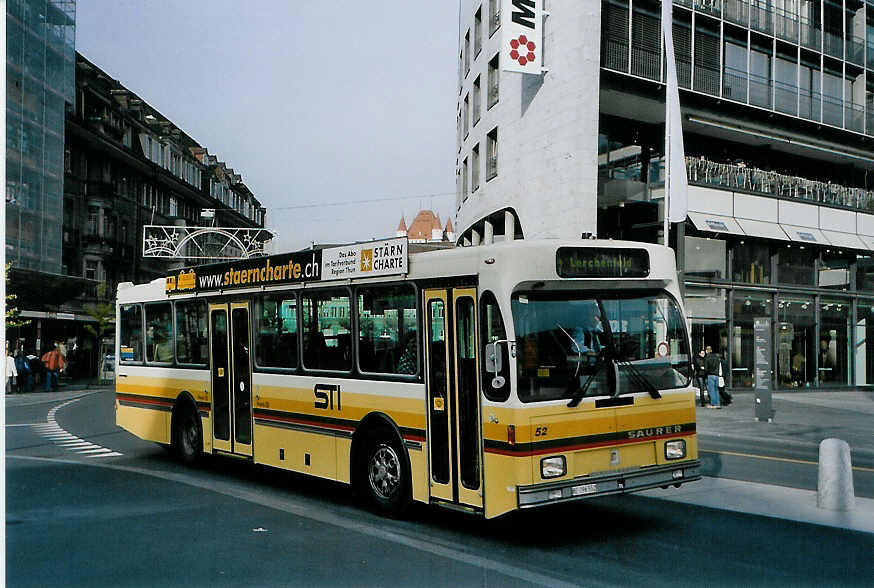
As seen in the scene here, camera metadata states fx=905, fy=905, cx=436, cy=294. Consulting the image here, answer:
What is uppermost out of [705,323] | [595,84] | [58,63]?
[58,63]

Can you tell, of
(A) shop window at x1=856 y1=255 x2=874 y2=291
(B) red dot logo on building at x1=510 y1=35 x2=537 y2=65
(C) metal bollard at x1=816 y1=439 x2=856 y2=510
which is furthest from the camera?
(A) shop window at x1=856 y1=255 x2=874 y2=291

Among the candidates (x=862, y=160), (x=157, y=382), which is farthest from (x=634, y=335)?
(x=862, y=160)

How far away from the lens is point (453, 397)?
27.2 ft

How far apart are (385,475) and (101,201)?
166 ft

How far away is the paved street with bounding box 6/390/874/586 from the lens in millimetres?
6840

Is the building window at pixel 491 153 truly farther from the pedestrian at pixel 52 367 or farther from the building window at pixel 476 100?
the pedestrian at pixel 52 367

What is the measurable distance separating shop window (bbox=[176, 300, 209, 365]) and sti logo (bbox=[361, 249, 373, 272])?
390cm

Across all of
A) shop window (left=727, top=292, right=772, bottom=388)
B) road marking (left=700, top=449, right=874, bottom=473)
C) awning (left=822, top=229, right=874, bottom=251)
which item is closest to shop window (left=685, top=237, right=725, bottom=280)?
shop window (left=727, top=292, right=772, bottom=388)

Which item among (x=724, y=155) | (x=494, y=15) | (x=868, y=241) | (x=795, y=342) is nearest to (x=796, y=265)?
(x=795, y=342)

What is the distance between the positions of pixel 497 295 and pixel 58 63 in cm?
3753

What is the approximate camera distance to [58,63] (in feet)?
130

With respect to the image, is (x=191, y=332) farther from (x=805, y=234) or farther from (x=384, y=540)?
(x=805, y=234)

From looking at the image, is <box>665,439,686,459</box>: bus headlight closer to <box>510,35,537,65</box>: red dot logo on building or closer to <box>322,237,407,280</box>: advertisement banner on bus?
<box>322,237,407,280</box>: advertisement banner on bus

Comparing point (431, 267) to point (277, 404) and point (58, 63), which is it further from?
point (58, 63)
